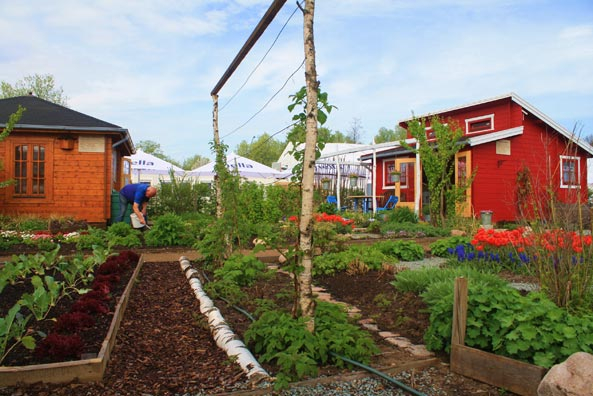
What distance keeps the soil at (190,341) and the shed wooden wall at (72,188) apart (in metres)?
7.33

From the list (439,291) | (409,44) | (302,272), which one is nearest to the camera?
(302,272)

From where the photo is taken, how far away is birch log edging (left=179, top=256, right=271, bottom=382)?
2803 millimetres

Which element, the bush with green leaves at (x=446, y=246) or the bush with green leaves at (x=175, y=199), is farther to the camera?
the bush with green leaves at (x=175, y=199)

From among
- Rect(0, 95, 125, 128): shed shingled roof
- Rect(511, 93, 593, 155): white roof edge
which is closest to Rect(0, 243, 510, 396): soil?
Rect(0, 95, 125, 128): shed shingled roof

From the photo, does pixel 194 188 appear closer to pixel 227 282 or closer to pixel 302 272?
pixel 227 282

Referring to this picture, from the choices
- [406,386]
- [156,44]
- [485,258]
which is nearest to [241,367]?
[406,386]

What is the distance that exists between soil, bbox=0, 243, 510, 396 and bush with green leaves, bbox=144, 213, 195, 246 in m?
2.62

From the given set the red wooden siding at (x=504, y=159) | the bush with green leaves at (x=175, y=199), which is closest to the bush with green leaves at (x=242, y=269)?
the bush with green leaves at (x=175, y=199)

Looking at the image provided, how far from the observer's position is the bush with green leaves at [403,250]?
24.5 ft

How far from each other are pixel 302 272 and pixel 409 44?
18.3 feet

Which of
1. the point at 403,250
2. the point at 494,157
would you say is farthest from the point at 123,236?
the point at 494,157

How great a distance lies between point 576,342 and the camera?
105 inches

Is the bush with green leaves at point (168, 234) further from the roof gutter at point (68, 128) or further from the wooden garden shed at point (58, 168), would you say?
the roof gutter at point (68, 128)

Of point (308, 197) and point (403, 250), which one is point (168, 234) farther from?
point (308, 197)
